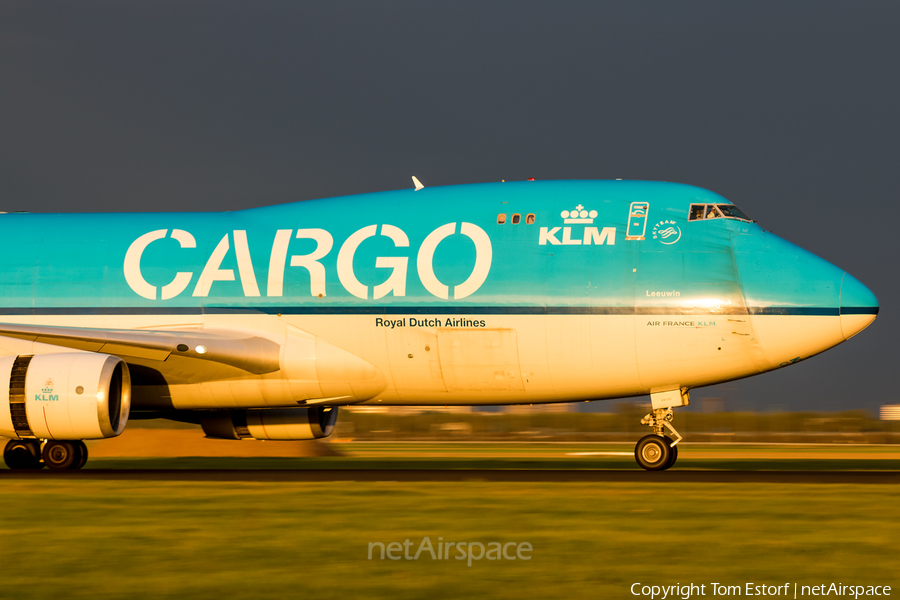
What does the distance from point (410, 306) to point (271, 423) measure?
523 centimetres

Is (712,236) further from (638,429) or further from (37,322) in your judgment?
(638,429)

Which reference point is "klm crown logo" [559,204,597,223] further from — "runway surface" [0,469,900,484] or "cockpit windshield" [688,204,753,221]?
"runway surface" [0,469,900,484]

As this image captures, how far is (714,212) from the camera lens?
20.8 m

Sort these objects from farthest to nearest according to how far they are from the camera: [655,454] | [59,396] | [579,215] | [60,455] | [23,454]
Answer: [23,454]
[60,455]
[579,215]
[655,454]
[59,396]

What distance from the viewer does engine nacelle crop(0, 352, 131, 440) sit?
2028 centimetres

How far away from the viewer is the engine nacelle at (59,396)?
2028 cm

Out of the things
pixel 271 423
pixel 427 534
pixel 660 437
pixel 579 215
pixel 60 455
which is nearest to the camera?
pixel 427 534

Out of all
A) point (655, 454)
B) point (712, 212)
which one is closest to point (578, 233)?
point (712, 212)

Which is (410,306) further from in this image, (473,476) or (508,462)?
(508,462)

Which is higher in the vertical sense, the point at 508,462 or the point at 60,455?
the point at 60,455

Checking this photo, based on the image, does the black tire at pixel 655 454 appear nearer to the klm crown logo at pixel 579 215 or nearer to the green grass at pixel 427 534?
the green grass at pixel 427 534

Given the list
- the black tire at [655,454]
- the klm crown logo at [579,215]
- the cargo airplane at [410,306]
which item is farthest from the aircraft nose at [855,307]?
the klm crown logo at [579,215]

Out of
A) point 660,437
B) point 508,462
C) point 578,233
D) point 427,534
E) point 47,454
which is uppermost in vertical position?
point 578,233

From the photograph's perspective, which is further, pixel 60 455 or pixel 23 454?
pixel 23 454
